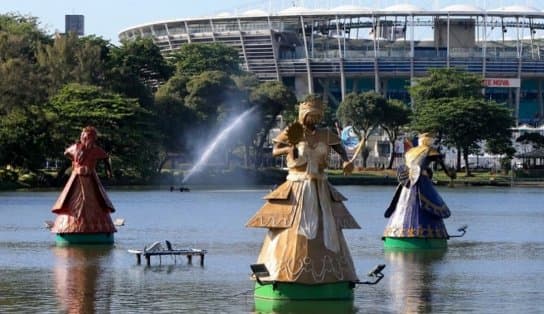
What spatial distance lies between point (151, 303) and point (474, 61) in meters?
168

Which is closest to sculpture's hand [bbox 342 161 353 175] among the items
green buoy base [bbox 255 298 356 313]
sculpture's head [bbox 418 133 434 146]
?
green buoy base [bbox 255 298 356 313]

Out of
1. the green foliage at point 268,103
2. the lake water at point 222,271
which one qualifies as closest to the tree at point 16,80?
the green foliage at point 268,103

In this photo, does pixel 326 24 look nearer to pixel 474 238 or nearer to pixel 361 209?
pixel 361 209

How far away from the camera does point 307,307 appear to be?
28.6m

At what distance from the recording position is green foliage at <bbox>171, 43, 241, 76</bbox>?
158m

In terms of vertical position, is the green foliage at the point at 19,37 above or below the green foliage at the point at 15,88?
above

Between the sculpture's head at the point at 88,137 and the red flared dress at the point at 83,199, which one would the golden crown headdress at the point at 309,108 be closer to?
the red flared dress at the point at 83,199

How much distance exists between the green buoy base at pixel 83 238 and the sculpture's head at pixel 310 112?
61.6ft

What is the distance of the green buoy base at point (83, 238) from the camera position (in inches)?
1825

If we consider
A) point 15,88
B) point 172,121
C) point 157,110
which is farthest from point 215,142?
point 15,88

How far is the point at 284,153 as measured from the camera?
28.7 metres

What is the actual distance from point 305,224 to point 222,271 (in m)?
11.6

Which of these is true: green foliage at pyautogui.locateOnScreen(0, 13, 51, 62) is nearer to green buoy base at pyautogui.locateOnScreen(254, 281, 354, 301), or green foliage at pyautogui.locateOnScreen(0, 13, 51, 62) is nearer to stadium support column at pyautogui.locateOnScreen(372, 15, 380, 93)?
stadium support column at pyautogui.locateOnScreen(372, 15, 380, 93)

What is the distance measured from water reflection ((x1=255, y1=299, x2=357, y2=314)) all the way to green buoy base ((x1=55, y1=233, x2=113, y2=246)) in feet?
58.3
